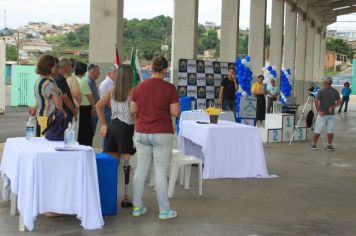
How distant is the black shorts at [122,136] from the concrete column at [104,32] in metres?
5.04

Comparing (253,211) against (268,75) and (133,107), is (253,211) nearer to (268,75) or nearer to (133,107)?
(133,107)

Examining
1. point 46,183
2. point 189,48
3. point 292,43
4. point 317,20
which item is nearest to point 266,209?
point 46,183

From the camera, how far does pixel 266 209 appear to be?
586 cm

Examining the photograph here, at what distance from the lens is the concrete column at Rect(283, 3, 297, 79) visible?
27569 millimetres

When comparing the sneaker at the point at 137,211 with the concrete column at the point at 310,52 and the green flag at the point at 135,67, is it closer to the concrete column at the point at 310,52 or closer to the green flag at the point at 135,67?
the green flag at the point at 135,67

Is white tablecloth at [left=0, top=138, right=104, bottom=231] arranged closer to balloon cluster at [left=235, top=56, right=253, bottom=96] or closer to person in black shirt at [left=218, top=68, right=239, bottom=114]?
person in black shirt at [left=218, top=68, right=239, bottom=114]

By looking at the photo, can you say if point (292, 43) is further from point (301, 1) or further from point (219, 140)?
point (219, 140)

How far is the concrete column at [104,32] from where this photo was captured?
34.6ft

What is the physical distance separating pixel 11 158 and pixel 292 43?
24.2 metres

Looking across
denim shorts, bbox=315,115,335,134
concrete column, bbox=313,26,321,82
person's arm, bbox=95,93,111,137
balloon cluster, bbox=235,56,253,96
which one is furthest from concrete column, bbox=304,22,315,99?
person's arm, bbox=95,93,111,137

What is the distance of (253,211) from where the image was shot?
5750mm

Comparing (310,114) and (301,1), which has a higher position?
(301,1)

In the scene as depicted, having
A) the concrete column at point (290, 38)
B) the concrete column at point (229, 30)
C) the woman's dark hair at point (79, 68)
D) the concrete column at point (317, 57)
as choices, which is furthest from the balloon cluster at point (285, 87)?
the concrete column at point (317, 57)

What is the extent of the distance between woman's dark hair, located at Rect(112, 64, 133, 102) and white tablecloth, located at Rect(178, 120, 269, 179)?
6.29ft
